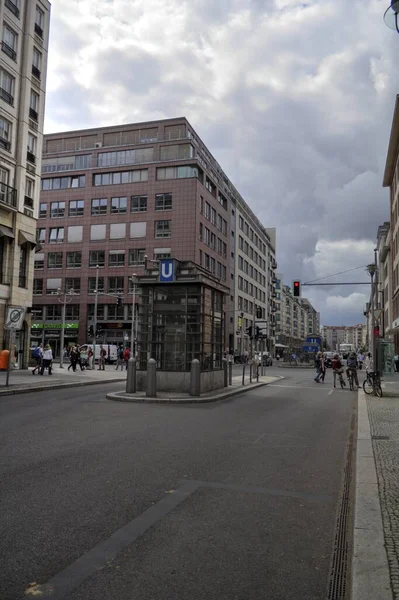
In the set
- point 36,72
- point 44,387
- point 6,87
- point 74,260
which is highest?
point 36,72

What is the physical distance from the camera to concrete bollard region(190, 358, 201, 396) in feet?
51.8

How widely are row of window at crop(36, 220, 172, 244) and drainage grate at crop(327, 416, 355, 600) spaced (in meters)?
55.9

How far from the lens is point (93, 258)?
62688 mm

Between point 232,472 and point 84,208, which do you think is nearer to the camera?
point 232,472

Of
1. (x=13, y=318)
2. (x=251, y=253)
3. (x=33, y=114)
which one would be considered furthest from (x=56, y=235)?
(x=13, y=318)

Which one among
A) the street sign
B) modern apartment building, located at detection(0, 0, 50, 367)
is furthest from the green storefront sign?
the street sign

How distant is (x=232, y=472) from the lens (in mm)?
6543

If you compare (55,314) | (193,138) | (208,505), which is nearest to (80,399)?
(208,505)

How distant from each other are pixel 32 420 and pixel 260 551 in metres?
7.90

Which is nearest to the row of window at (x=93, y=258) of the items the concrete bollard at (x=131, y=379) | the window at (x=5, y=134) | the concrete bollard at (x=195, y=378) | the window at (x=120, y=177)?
the window at (x=120, y=177)

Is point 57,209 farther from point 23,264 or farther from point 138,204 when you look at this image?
point 23,264

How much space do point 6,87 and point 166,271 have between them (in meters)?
19.2

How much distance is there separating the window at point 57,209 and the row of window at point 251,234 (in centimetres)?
3034

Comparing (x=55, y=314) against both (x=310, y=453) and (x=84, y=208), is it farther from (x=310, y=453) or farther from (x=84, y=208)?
(x=310, y=453)
